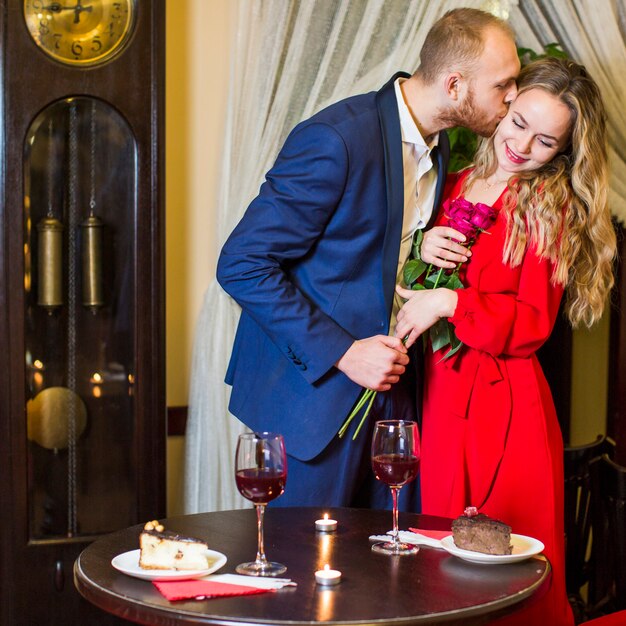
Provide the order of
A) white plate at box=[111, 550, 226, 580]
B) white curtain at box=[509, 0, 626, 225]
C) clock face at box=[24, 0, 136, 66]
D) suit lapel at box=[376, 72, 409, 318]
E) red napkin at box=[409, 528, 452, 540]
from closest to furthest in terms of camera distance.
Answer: white plate at box=[111, 550, 226, 580], red napkin at box=[409, 528, 452, 540], suit lapel at box=[376, 72, 409, 318], clock face at box=[24, 0, 136, 66], white curtain at box=[509, 0, 626, 225]

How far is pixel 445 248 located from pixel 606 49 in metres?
1.07

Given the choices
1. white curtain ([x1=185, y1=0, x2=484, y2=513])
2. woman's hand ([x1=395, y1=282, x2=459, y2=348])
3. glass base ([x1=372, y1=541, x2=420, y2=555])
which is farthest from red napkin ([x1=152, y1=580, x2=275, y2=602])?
white curtain ([x1=185, y1=0, x2=484, y2=513])

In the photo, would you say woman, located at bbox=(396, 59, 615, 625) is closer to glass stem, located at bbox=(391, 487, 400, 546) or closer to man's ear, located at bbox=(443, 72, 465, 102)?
man's ear, located at bbox=(443, 72, 465, 102)

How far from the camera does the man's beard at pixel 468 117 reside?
2.12 meters

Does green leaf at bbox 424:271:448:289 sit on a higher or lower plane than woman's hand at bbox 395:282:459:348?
higher

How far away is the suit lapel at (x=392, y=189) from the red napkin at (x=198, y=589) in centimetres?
94

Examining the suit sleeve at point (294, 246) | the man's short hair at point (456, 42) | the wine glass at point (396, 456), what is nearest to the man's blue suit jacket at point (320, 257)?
→ the suit sleeve at point (294, 246)

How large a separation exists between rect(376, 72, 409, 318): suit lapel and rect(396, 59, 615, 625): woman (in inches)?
2.3

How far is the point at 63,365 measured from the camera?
2752 mm

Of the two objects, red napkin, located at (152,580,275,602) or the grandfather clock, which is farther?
the grandfather clock

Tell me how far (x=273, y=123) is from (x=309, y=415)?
1134 mm

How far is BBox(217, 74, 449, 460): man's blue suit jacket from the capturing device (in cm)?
202

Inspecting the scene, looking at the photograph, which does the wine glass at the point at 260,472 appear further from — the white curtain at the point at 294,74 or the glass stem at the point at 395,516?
the white curtain at the point at 294,74

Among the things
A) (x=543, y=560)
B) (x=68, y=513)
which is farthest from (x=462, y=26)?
(x=68, y=513)
